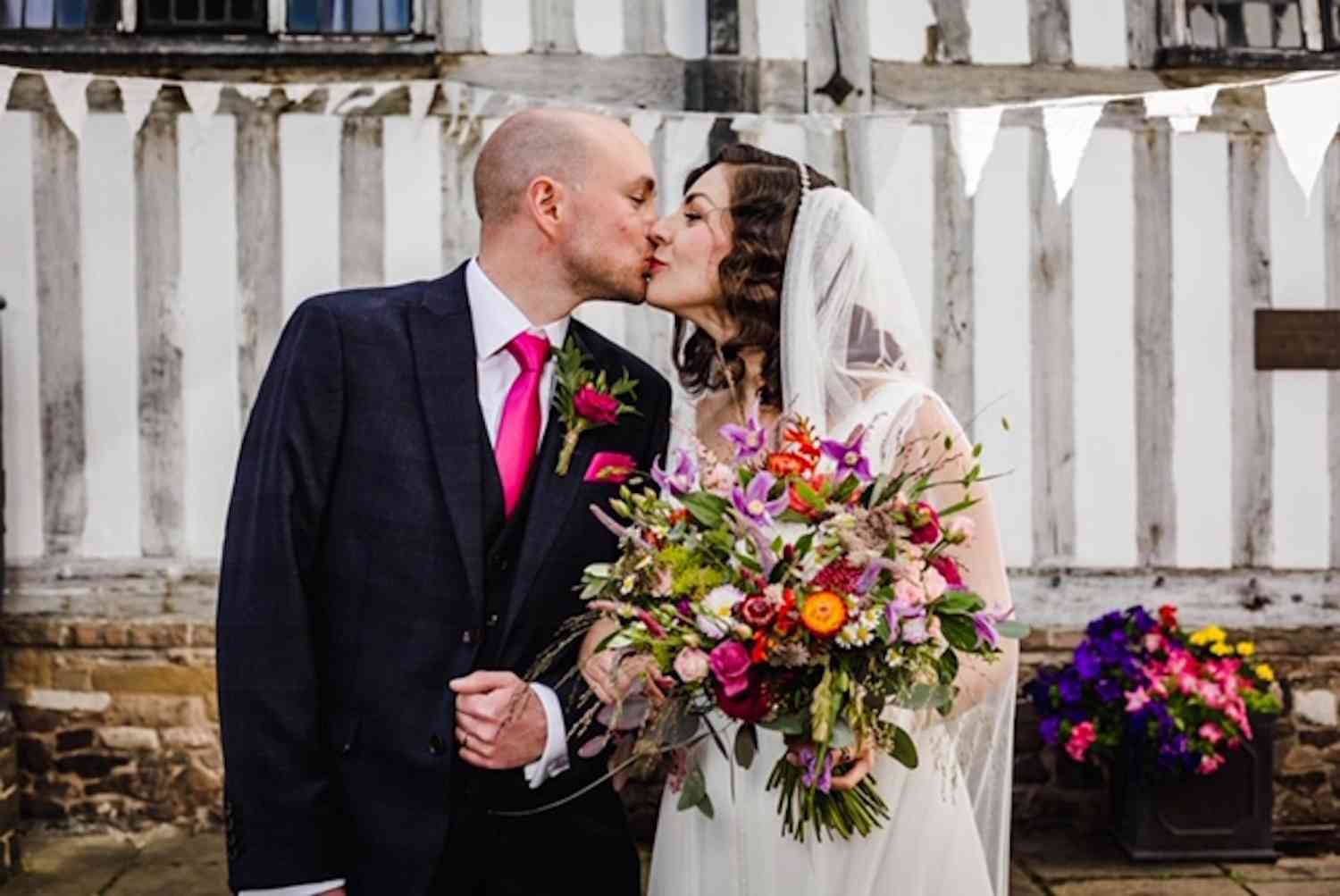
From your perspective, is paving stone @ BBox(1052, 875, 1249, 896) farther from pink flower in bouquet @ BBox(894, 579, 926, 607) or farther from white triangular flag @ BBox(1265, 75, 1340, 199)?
pink flower in bouquet @ BBox(894, 579, 926, 607)

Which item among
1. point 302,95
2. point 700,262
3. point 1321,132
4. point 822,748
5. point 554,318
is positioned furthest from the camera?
point 302,95

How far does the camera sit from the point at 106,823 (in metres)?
5.55

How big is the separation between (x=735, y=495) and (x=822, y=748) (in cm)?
39

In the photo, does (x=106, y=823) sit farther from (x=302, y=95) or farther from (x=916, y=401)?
(x=916, y=401)

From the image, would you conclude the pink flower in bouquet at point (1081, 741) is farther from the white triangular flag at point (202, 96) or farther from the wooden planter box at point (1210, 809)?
the white triangular flag at point (202, 96)

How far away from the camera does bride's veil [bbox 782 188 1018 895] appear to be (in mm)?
2848

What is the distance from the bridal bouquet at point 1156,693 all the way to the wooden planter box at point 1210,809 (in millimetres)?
74

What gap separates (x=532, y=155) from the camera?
8.66ft

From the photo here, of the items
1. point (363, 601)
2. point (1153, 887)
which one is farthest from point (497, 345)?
point (1153, 887)

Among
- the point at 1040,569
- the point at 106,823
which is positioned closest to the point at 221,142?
the point at 106,823

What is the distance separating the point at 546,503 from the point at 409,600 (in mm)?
282

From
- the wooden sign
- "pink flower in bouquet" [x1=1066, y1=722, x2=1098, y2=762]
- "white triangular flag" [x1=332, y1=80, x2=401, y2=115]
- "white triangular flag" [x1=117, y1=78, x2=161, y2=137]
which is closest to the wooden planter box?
"pink flower in bouquet" [x1=1066, y1=722, x2=1098, y2=762]

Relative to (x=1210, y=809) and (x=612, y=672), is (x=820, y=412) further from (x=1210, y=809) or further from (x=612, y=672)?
(x=1210, y=809)

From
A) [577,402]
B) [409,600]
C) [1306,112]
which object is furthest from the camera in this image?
[1306,112]
